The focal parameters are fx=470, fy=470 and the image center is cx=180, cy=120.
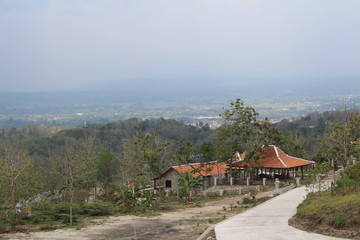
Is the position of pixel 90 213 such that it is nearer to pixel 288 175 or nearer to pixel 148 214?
pixel 148 214

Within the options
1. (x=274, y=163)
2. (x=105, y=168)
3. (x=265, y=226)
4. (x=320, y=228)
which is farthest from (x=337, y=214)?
(x=105, y=168)

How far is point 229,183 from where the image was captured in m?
30.8

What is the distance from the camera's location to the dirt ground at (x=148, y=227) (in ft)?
49.7

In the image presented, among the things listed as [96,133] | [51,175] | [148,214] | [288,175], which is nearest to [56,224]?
[148,214]

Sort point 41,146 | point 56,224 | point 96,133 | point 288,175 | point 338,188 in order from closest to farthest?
point 338,188 < point 56,224 < point 288,175 < point 41,146 < point 96,133

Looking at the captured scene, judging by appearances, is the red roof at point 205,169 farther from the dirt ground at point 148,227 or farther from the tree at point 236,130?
the dirt ground at point 148,227

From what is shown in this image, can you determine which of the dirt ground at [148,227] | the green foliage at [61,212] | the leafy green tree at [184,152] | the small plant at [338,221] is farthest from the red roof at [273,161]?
the small plant at [338,221]

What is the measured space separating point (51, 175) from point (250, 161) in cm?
1347

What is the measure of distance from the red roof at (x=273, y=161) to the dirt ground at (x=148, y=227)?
9.26m

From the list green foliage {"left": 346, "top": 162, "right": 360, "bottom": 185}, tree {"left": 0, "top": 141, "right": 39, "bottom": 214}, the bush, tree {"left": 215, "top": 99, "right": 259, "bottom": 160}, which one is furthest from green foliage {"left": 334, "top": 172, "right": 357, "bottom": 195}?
tree {"left": 215, "top": 99, "right": 259, "bottom": 160}

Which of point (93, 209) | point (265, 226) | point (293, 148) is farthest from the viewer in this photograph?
point (293, 148)

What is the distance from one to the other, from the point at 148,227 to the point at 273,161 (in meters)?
14.7

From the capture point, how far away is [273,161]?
29.7 metres

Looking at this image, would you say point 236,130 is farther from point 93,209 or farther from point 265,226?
point 265,226
